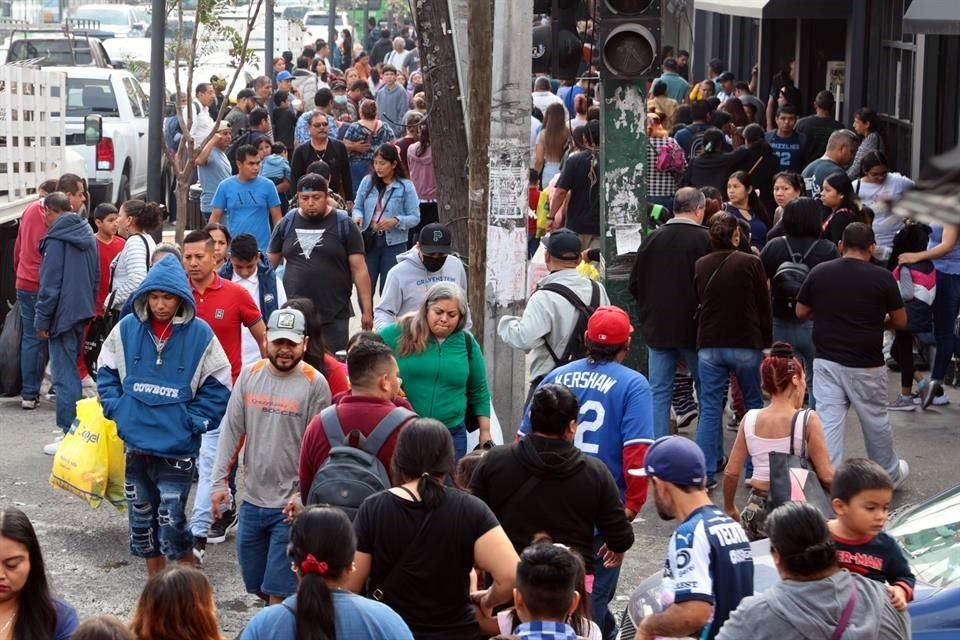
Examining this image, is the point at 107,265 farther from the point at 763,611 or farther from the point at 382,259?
the point at 763,611

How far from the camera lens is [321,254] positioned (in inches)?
423

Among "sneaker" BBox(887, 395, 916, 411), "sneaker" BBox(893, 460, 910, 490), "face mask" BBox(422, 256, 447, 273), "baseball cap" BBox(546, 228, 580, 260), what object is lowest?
"sneaker" BBox(893, 460, 910, 490)

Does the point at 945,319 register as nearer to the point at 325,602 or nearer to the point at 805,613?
the point at 805,613

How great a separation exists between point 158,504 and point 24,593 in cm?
298

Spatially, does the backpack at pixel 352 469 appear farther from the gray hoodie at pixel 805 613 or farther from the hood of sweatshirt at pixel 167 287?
the hood of sweatshirt at pixel 167 287

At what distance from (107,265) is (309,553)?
7501mm

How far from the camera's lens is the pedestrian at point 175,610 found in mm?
4703

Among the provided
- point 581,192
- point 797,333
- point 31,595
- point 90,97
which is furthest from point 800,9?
A: point 31,595

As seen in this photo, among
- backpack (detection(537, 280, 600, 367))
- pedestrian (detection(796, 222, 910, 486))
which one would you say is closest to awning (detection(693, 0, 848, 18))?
pedestrian (detection(796, 222, 910, 486))

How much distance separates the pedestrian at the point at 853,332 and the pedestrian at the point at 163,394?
3.72 meters

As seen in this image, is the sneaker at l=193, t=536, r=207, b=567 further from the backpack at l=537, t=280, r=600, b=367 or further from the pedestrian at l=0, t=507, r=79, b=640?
the pedestrian at l=0, t=507, r=79, b=640

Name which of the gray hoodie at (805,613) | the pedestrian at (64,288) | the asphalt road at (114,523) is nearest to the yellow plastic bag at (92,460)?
the asphalt road at (114,523)

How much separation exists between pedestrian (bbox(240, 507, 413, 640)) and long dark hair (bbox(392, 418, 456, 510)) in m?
0.68

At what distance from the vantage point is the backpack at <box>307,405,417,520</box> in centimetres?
604
